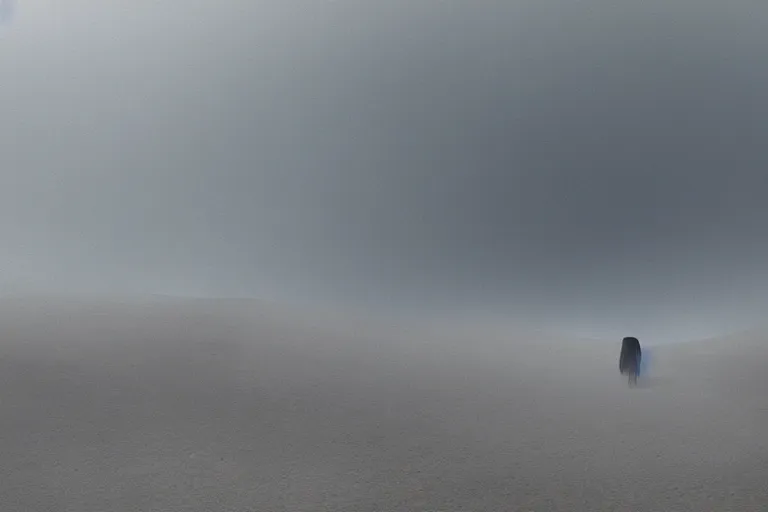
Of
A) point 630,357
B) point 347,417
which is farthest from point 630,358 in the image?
point 347,417

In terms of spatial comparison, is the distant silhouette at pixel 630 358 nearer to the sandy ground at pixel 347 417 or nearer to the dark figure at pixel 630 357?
the dark figure at pixel 630 357

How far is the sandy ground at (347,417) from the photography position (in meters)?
3.32

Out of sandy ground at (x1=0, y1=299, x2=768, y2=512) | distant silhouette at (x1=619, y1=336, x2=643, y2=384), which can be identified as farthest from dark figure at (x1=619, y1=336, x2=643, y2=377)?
sandy ground at (x1=0, y1=299, x2=768, y2=512)

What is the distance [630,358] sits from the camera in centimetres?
616

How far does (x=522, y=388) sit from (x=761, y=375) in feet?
9.15

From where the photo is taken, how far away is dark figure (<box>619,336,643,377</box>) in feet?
20.1

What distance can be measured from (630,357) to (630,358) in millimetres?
13

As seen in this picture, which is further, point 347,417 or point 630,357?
point 630,357

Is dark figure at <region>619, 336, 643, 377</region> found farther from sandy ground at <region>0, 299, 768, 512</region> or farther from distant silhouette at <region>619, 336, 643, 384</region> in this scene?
sandy ground at <region>0, 299, 768, 512</region>

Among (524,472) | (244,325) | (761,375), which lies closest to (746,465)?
(524,472)

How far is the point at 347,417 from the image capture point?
4586 millimetres

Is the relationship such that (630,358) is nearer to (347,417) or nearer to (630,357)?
(630,357)

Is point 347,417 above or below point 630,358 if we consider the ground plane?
below

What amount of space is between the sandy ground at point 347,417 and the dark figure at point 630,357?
0.16 m
